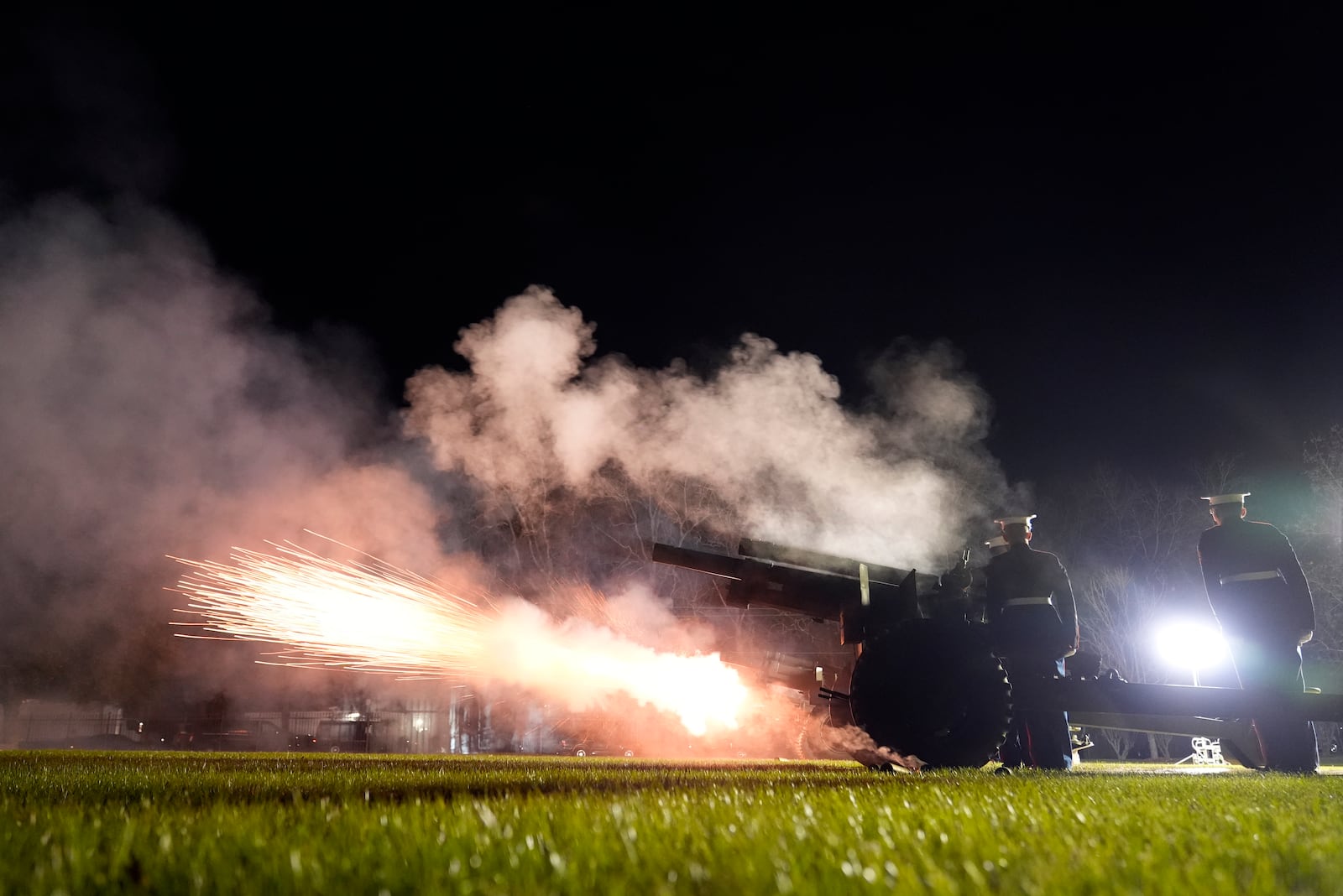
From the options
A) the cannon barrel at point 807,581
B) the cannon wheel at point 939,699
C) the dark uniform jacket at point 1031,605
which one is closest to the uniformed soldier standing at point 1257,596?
the dark uniform jacket at point 1031,605


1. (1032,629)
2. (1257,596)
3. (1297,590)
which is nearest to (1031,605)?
(1032,629)

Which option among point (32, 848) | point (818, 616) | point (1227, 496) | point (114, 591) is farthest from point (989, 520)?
point (114, 591)

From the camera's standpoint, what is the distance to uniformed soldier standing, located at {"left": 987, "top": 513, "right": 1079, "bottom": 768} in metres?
7.25

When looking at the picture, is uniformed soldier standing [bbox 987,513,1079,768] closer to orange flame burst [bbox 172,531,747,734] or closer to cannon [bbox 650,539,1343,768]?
cannon [bbox 650,539,1343,768]

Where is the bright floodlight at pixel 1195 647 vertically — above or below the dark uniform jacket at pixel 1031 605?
below

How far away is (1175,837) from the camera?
7.73 feet

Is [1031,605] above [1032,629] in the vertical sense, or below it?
above

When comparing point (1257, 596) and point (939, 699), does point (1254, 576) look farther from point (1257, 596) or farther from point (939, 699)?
point (939, 699)

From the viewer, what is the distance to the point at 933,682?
617 cm

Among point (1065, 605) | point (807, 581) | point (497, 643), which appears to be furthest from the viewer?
point (497, 643)

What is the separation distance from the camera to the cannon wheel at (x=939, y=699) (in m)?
6.12

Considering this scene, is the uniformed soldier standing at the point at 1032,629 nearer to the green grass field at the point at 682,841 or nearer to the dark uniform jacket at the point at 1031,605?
the dark uniform jacket at the point at 1031,605

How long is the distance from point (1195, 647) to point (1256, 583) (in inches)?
499

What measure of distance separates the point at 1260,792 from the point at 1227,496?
5756mm
